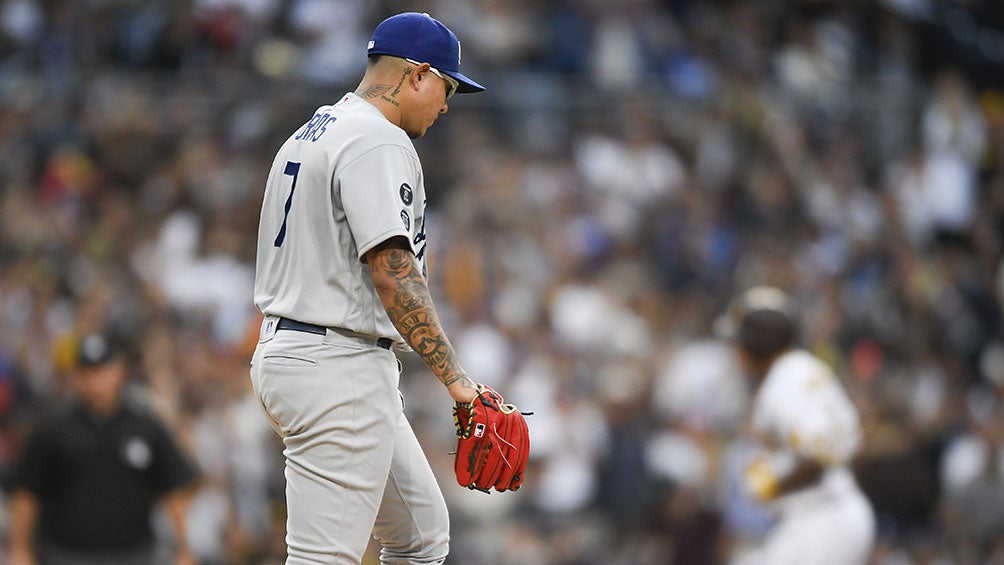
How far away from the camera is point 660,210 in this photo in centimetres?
1509

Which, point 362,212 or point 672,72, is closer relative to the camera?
point 362,212

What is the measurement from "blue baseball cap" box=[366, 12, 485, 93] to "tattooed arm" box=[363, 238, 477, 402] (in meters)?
0.71

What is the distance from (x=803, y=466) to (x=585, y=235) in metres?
7.46

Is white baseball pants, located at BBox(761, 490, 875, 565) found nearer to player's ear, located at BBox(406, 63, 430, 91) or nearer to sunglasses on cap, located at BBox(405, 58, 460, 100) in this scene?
sunglasses on cap, located at BBox(405, 58, 460, 100)

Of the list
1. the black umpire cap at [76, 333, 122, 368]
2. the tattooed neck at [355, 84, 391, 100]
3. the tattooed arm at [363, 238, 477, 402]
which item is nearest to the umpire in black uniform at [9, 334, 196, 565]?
the black umpire cap at [76, 333, 122, 368]

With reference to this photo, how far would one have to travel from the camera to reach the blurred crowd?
11711mm

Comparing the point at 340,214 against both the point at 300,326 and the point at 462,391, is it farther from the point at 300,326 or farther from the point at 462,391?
the point at 462,391

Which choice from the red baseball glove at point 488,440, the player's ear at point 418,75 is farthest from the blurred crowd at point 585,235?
the player's ear at point 418,75

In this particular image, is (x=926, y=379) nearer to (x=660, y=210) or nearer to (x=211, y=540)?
(x=660, y=210)

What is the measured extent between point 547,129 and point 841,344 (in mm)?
4013

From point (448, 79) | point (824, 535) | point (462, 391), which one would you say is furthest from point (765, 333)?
point (462, 391)

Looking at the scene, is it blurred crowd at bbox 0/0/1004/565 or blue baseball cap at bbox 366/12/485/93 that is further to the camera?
blurred crowd at bbox 0/0/1004/565

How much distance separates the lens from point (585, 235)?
14.7 m

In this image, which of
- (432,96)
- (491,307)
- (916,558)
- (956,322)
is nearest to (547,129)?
(491,307)
